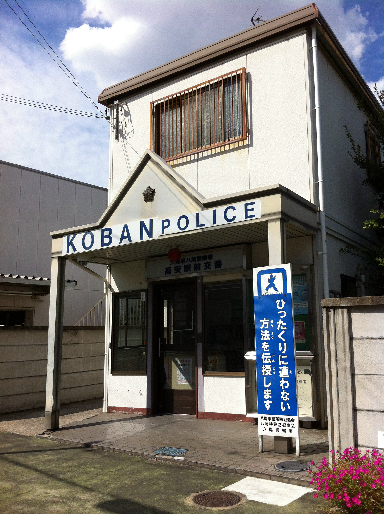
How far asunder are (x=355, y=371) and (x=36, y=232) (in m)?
15.3

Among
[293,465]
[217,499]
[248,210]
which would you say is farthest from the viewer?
[248,210]

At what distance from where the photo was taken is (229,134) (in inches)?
400

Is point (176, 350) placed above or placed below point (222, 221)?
below

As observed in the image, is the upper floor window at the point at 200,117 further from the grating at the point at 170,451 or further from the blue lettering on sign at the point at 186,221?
the grating at the point at 170,451

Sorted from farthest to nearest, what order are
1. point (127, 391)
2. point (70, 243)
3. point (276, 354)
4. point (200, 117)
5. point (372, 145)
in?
point (372, 145) < point (200, 117) < point (127, 391) < point (70, 243) < point (276, 354)

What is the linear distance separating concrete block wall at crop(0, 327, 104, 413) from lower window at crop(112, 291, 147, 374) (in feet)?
7.46

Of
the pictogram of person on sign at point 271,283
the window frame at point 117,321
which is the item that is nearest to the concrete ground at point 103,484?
the pictogram of person on sign at point 271,283

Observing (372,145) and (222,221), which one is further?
(372,145)

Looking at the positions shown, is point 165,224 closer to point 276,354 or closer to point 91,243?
point 91,243

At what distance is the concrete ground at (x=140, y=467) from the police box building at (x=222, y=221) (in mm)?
830

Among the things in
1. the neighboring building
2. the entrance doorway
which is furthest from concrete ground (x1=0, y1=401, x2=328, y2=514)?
the neighboring building

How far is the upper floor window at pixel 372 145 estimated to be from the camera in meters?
12.2

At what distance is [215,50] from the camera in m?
10.3

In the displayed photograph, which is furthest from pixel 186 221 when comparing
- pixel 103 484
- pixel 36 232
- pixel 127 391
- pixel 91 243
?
pixel 36 232
